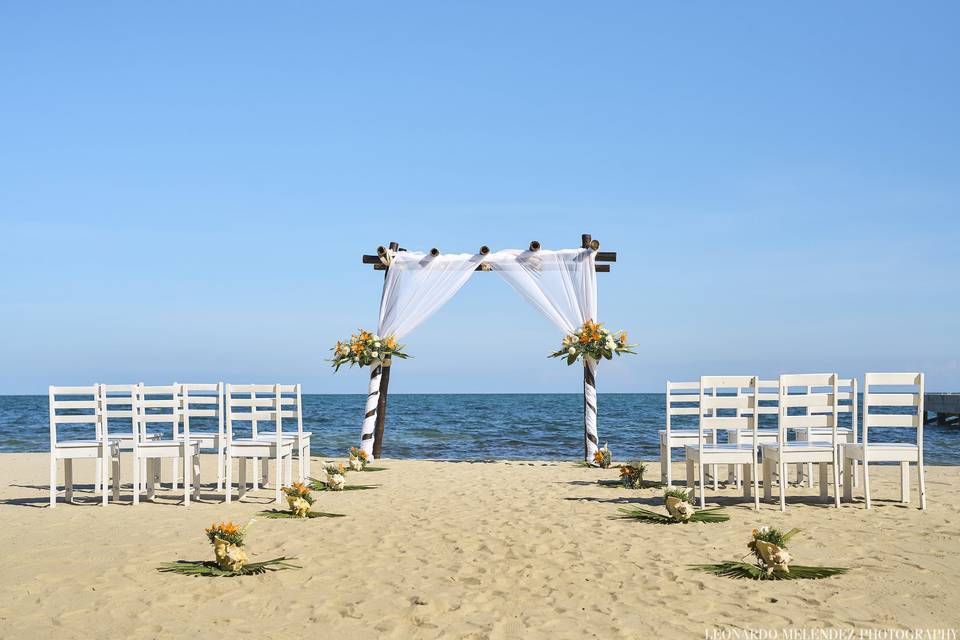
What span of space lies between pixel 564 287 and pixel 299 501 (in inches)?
249

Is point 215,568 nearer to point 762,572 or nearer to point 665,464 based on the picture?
point 762,572

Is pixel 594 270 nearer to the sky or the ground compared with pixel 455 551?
nearer to the sky

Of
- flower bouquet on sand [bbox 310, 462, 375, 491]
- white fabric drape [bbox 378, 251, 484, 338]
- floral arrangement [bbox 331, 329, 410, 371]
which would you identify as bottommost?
flower bouquet on sand [bbox 310, 462, 375, 491]

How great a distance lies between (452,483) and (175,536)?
4.18 metres

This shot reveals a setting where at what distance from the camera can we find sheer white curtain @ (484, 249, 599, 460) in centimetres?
1277

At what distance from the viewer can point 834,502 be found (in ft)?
27.5

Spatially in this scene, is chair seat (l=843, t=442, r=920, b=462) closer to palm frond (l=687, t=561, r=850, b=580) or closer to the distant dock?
palm frond (l=687, t=561, r=850, b=580)

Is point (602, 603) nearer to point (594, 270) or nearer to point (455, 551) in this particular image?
point (455, 551)

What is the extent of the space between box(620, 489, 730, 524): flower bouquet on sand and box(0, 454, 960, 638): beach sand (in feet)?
0.42

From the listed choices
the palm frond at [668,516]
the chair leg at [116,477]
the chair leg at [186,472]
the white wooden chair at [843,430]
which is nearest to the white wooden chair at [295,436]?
the chair leg at [186,472]

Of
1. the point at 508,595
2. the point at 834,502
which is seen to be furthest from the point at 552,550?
the point at 834,502

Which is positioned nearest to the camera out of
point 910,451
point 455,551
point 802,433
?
point 455,551

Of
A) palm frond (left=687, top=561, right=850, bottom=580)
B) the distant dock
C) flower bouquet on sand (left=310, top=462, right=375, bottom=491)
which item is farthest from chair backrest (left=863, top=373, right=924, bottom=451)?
→ the distant dock

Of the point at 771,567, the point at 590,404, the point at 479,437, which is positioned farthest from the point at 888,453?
the point at 479,437
